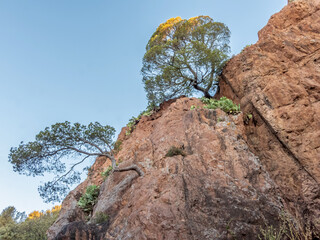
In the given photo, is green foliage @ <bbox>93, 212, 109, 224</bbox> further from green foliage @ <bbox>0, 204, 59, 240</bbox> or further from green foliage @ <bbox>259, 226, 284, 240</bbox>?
green foliage @ <bbox>0, 204, 59, 240</bbox>

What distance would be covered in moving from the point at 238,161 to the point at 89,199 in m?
8.26

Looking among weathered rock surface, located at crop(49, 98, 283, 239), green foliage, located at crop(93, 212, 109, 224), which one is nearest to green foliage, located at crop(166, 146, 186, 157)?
weathered rock surface, located at crop(49, 98, 283, 239)

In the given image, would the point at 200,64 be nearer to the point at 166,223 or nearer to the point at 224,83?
the point at 224,83

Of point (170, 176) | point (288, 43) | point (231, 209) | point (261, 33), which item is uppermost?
point (261, 33)

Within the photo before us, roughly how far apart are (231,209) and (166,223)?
7.27ft

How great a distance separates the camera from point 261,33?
1627cm

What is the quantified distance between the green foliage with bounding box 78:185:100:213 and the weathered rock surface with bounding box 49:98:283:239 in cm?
139

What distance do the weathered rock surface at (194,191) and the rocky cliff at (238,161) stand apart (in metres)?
0.03

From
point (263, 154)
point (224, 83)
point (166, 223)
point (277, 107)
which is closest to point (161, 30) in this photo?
point (224, 83)

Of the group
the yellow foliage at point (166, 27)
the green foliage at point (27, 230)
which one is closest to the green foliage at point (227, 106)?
the yellow foliage at point (166, 27)

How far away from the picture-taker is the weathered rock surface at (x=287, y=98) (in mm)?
10109

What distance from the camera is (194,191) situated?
8.52 m

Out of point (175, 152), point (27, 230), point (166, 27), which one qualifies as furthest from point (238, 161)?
point (27, 230)

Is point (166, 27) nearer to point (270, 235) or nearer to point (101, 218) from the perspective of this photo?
point (101, 218)
